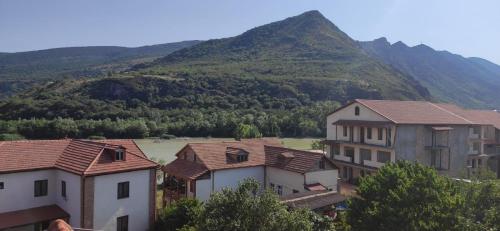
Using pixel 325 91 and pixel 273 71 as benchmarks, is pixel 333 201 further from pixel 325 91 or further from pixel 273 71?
pixel 273 71

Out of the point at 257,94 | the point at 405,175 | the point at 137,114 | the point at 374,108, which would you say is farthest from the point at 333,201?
the point at 257,94

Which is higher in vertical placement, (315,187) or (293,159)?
(293,159)

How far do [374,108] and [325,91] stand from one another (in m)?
96.1

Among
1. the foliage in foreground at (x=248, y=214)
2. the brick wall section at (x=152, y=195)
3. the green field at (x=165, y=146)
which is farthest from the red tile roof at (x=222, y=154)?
the green field at (x=165, y=146)

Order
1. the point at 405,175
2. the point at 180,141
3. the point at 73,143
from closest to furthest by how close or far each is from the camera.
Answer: the point at 405,175
the point at 73,143
the point at 180,141

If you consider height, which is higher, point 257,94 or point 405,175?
point 257,94

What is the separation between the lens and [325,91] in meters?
139

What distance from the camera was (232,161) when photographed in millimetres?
34281

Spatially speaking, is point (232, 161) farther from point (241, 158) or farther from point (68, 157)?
point (68, 157)

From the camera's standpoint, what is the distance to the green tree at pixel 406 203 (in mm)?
19578

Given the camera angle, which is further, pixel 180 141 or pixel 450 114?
pixel 180 141

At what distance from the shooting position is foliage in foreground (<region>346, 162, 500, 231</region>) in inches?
773

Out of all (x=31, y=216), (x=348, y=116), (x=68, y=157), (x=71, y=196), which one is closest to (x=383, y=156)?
(x=348, y=116)

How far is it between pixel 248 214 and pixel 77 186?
1456 cm
